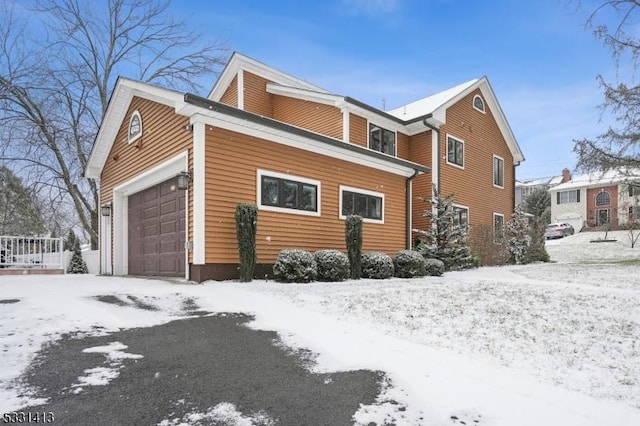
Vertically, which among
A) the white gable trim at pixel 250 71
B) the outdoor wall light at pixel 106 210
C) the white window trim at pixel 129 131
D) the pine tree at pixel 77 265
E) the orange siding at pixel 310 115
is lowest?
the pine tree at pixel 77 265

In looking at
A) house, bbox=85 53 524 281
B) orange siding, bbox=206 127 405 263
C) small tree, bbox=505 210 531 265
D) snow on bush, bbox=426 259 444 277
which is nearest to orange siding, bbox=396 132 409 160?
house, bbox=85 53 524 281

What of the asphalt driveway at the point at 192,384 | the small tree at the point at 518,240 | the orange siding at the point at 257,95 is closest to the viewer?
the asphalt driveway at the point at 192,384

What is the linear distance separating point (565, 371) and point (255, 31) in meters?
16.6

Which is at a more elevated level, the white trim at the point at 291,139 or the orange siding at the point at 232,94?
the orange siding at the point at 232,94

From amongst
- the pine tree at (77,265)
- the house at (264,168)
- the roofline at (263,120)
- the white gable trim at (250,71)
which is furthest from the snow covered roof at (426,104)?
the pine tree at (77,265)

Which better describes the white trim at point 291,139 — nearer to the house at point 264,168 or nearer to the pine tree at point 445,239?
the house at point 264,168

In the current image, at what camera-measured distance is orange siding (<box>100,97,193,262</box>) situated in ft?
30.2

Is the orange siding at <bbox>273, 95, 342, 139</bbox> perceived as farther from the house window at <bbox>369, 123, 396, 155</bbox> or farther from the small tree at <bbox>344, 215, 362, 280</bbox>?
the small tree at <bbox>344, 215, 362, 280</bbox>

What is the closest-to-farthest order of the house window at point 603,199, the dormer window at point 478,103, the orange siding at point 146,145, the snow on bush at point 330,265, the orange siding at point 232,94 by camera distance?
the snow on bush at point 330,265 < the orange siding at point 146,145 < the orange siding at point 232,94 < the dormer window at point 478,103 < the house window at point 603,199

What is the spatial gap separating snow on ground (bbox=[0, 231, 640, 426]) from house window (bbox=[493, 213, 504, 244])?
9398 mm

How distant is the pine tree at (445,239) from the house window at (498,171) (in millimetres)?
7062

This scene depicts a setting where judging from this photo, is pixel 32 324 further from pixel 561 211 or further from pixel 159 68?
pixel 561 211

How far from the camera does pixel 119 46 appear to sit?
21422 millimetres

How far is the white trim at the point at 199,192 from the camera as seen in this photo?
27.1 feet
